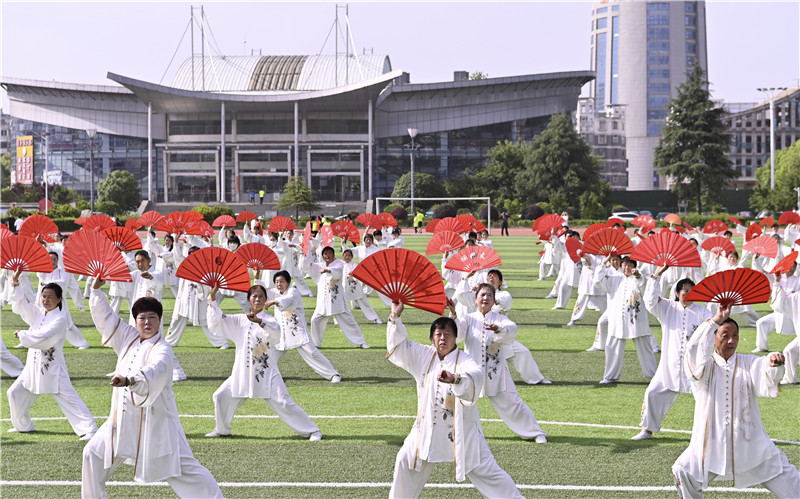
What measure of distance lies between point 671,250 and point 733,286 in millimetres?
2905

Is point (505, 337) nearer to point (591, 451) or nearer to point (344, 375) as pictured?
point (591, 451)

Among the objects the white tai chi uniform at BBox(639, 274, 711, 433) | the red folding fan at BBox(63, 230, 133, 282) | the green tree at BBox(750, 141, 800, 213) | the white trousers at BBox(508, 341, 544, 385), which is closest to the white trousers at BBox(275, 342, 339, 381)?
the white trousers at BBox(508, 341, 544, 385)

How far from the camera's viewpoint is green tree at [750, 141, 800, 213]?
5484cm

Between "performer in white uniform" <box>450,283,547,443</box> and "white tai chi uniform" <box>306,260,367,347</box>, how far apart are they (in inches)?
217

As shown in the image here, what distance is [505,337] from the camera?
27.5 feet

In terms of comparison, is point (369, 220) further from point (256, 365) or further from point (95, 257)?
point (95, 257)

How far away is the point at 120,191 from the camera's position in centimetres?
6594

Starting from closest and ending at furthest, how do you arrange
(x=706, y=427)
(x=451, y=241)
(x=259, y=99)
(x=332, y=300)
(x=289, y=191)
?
(x=706, y=427) < (x=332, y=300) < (x=451, y=241) < (x=289, y=191) < (x=259, y=99)

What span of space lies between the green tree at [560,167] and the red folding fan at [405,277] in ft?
186

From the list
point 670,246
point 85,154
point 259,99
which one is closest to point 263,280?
point 670,246

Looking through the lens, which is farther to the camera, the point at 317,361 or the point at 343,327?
the point at 343,327

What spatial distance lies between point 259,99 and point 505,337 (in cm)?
→ 6730

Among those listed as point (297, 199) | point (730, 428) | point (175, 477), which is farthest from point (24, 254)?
point (297, 199)

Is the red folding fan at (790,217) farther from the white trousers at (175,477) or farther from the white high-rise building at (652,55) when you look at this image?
the white high-rise building at (652,55)
